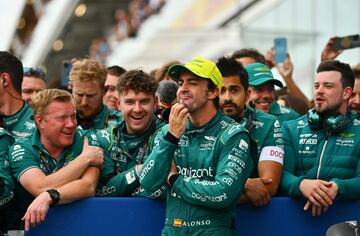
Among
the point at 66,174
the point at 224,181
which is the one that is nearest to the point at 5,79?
the point at 66,174

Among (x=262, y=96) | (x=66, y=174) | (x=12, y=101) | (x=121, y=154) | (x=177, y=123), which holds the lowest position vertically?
Answer: (x=66, y=174)

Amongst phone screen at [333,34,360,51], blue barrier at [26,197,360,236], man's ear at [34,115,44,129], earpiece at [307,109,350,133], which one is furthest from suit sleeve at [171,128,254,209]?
phone screen at [333,34,360,51]

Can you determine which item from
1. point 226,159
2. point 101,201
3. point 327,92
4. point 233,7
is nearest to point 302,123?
point 327,92

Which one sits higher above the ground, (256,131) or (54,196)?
(256,131)

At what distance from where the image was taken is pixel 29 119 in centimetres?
761

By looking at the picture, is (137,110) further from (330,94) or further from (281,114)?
(281,114)

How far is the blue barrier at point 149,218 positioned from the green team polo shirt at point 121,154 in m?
0.19

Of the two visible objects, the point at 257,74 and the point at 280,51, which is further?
the point at 280,51

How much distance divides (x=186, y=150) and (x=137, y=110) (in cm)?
Result: 77

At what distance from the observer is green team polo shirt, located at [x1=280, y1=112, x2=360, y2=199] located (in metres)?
6.85

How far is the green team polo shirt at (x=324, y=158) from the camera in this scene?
6848mm

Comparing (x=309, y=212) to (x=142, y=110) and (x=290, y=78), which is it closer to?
(x=142, y=110)

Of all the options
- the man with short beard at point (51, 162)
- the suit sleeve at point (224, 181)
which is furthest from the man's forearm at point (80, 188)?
the suit sleeve at point (224, 181)

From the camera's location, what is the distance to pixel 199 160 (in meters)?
6.37
